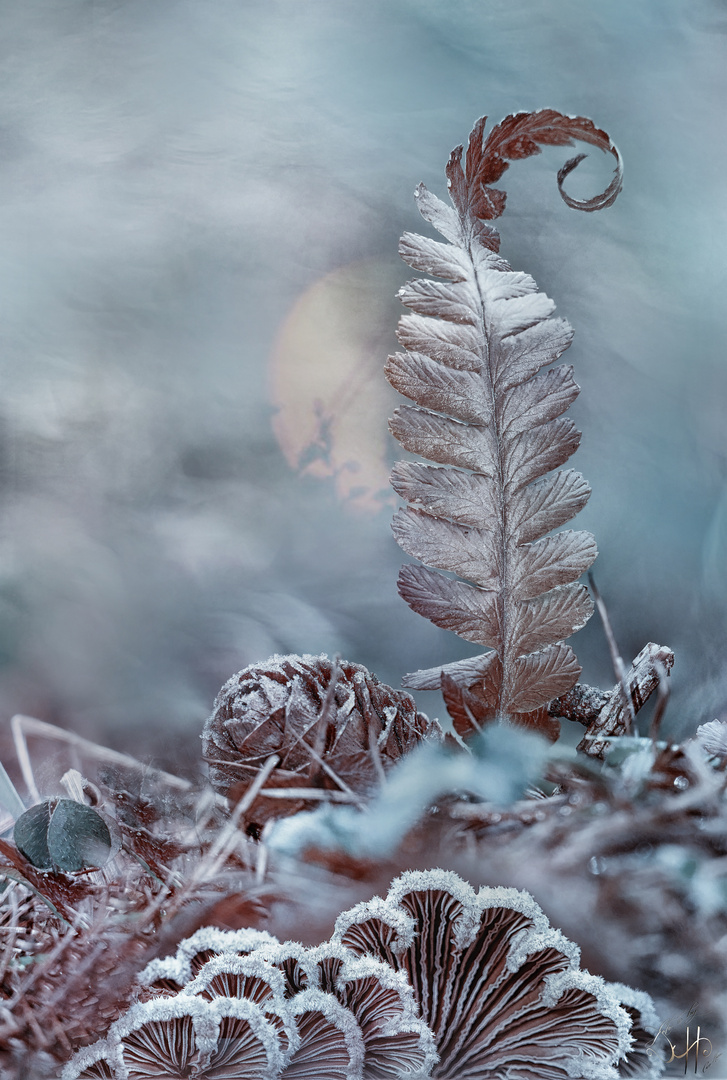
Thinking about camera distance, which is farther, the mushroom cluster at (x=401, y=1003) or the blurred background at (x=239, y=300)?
the blurred background at (x=239, y=300)

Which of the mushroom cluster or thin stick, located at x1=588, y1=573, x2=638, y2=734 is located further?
thin stick, located at x1=588, y1=573, x2=638, y2=734

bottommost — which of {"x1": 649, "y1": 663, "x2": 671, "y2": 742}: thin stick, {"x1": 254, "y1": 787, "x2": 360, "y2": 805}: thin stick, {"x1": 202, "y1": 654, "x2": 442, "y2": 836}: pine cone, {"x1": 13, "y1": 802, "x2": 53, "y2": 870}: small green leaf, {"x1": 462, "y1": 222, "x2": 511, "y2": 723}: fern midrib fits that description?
{"x1": 13, "y1": 802, "x2": 53, "y2": 870}: small green leaf

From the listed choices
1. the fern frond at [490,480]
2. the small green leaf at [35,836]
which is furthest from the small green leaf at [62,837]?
the fern frond at [490,480]

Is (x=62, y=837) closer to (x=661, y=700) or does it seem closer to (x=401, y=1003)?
(x=401, y=1003)

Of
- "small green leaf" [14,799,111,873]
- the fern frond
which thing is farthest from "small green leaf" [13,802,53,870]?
the fern frond

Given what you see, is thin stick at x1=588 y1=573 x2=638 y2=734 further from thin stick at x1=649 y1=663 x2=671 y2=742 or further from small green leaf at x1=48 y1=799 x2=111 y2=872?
small green leaf at x1=48 y1=799 x2=111 y2=872

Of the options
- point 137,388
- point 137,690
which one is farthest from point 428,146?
point 137,690

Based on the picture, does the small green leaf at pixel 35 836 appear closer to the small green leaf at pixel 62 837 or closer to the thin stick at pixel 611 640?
the small green leaf at pixel 62 837
